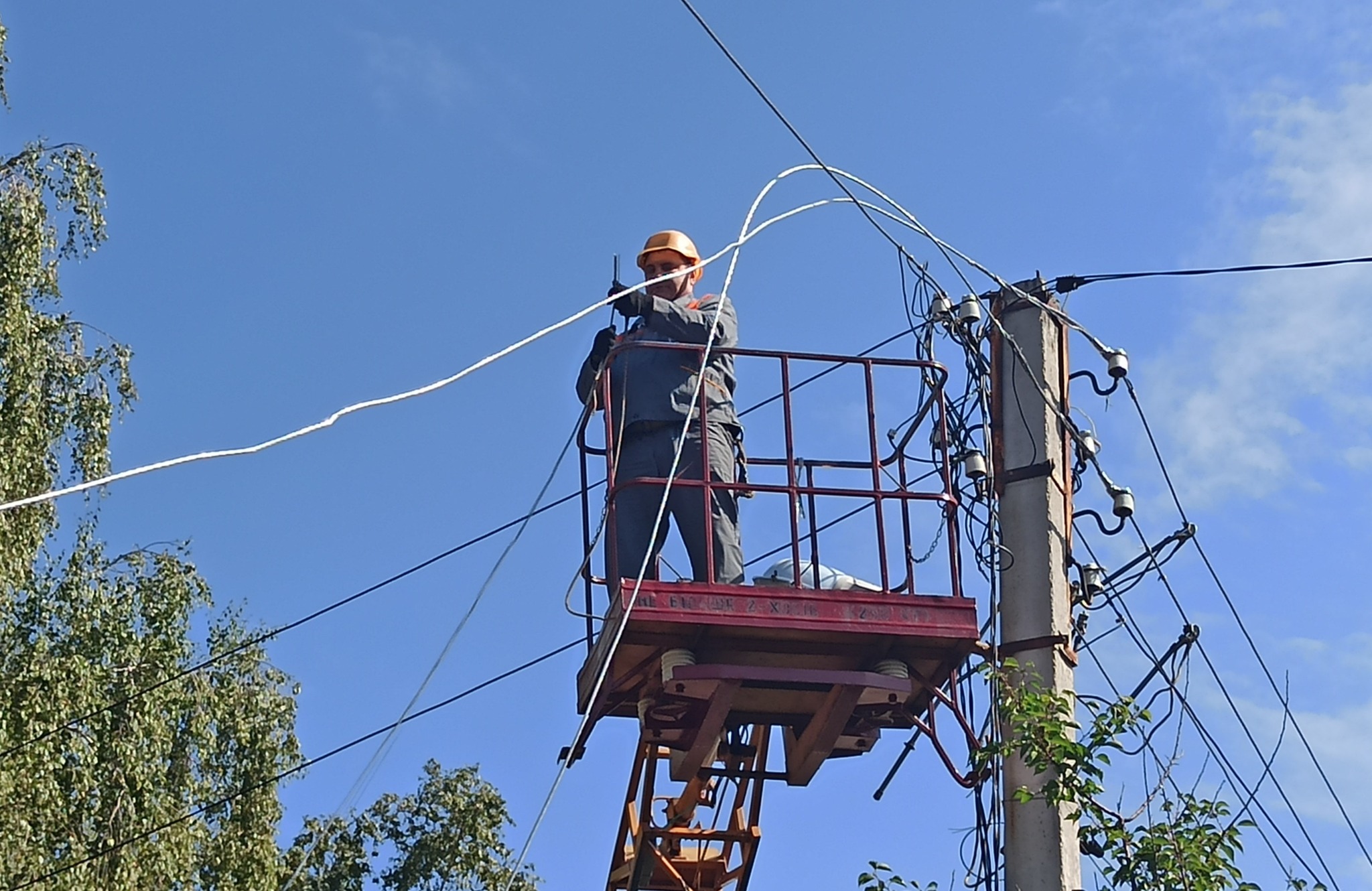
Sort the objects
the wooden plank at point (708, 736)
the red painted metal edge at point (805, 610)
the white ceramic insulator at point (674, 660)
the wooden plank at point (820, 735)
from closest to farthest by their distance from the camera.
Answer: the red painted metal edge at point (805, 610), the white ceramic insulator at point (674, 660), the wooden plank at point (708, 736), the wooden plank at point (820, 735)

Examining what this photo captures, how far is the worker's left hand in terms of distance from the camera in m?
10.2

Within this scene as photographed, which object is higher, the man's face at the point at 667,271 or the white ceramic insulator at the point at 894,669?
the man's face at the point at 667,271

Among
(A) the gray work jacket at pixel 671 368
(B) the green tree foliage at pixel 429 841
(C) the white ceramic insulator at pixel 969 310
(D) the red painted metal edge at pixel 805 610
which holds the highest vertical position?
(B) the green tree foliage at pixel 429 841

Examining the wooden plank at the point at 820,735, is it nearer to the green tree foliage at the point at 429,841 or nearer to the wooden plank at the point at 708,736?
the wooden plank at the point at 708,736

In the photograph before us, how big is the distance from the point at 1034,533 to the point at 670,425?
5.49 ft

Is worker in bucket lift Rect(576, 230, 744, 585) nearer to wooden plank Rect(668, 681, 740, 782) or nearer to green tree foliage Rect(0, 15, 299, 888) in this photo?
wooden plank Rect(668, 681, 740, 782)

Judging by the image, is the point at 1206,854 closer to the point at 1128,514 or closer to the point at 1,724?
the point at 1128,514

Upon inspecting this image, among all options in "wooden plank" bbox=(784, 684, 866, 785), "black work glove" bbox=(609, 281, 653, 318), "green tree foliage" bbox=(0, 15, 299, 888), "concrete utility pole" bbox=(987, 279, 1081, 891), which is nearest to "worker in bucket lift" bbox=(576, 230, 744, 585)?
"black work glove" bbox=(609, 281, 653, 318)

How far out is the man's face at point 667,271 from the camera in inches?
426

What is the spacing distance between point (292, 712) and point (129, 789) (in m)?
2.75

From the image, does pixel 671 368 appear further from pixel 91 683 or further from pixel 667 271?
pixel 91 683

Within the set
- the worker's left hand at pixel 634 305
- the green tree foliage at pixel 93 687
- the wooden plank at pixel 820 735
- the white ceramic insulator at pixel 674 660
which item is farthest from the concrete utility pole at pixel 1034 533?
the green tree foliage at pixel 93 687

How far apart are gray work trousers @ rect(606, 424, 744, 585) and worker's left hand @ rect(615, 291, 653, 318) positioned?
20.9 inches

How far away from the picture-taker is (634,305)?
10211 millimetres
